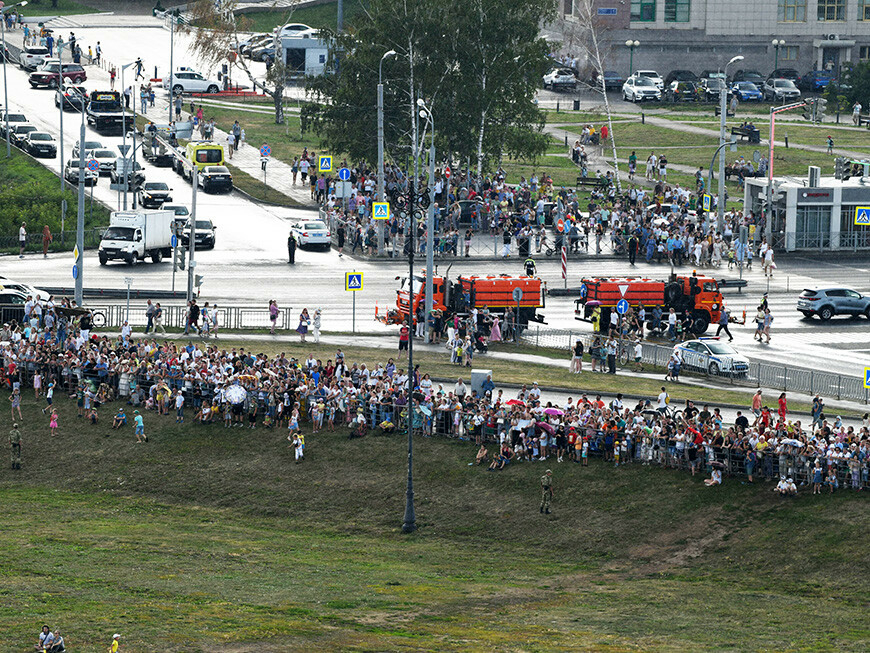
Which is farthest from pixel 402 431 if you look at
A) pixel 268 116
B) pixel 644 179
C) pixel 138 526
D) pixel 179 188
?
pixel 268 116

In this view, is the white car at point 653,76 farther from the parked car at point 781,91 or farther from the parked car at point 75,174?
the parked car at point 75,174

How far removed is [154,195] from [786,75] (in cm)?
5713

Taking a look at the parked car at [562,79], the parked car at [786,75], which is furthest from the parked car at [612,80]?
the parked car at [786,75]

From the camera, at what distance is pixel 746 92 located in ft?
359

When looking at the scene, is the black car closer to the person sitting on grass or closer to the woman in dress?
the woman in dress

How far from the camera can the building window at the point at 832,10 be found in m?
117

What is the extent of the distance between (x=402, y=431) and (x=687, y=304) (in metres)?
18.4

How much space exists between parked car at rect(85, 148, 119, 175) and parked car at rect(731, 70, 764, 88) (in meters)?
49.7

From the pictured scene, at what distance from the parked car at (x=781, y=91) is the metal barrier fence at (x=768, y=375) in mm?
58873

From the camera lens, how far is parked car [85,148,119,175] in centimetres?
8362

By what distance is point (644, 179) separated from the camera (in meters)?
89.3

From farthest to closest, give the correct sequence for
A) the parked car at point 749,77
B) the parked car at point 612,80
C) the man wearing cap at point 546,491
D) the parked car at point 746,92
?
1. the parked car at point 749,77
2. the parked car at point 612,80
3. the parked car at point 746,92
4. the man wearing cap at point 546,491

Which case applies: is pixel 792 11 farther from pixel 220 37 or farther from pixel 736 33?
pixel 220 37

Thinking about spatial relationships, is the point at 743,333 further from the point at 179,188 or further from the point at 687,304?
the point at 179,188
